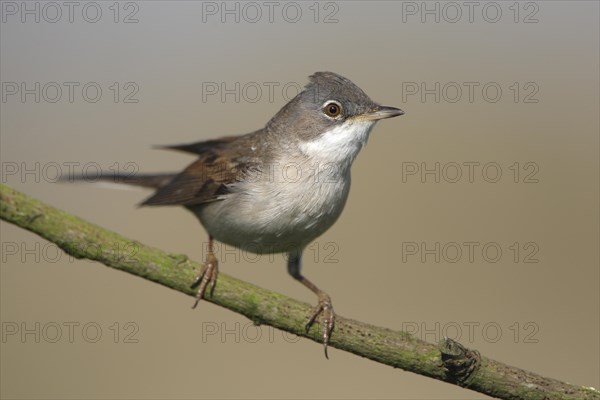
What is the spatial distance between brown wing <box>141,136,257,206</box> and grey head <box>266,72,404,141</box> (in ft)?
1.23

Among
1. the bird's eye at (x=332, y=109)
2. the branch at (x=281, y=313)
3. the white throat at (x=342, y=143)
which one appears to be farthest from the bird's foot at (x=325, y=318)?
the bird's eye at (x=332, y=109)

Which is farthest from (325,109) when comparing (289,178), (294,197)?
(294,197)

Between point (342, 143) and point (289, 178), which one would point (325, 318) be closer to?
point (289, 178)

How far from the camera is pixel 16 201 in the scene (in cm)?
317

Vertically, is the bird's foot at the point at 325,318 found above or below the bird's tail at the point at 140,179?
below

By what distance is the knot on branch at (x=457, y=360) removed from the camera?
10.9 feet

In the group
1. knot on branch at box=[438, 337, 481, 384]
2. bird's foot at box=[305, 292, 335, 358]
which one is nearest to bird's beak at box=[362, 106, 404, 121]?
bird's foot at box=[305, 292, 335, 358]

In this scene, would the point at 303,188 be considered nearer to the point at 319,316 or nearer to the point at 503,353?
the point at 319,316

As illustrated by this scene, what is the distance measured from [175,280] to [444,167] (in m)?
8.48

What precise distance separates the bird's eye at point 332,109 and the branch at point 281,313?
1648 mm

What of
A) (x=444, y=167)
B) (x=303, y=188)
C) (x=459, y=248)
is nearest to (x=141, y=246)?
(x=303, y=188)

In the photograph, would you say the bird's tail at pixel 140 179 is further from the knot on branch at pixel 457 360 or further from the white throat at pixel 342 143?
the knot on branch at pixel 457 360

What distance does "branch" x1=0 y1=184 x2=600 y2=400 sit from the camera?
3260 mm

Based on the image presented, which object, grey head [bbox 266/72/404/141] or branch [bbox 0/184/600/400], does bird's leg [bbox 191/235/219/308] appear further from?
grey head [bbox 266/72/404/141]
